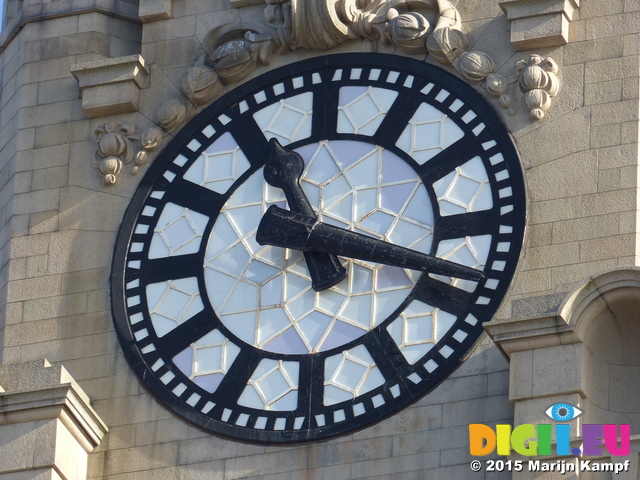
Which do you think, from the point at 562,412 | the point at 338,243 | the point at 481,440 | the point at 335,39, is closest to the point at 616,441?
the point at 562,412

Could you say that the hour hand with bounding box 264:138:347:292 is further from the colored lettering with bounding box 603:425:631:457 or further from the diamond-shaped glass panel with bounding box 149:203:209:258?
the colored lettering with bounding box 603:425:631:457

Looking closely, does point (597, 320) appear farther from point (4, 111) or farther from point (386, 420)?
point (4, 111)

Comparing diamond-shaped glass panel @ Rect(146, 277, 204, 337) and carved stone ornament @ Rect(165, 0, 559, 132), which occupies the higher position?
carved stone ornament @ Rect(165, 0, 559, 132)

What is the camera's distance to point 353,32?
2248 centimetres

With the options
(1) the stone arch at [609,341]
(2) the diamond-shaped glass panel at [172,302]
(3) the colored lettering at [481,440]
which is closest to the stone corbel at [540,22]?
(1) the stone arch at [609,341]

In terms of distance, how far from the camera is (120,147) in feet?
74.5

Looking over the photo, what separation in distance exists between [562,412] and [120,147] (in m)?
4.84

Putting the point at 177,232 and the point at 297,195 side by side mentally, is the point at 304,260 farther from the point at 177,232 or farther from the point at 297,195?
the point at 177,232

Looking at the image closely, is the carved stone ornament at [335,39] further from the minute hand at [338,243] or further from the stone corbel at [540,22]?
the minute hand at [338,243]

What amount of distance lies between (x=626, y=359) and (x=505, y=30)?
3.11m

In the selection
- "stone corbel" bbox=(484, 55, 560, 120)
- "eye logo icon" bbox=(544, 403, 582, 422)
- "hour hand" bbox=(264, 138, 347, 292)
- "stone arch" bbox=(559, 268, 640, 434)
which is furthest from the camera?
"stone corbel" bbox=(484, 55, 560, 120)

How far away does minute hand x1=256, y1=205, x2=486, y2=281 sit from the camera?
68.7 feet

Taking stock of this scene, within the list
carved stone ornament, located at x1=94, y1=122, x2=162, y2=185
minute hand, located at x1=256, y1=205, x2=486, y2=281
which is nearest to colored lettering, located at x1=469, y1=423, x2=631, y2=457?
minute hand, located at x1=256, y1=205, x2=486, y2=281

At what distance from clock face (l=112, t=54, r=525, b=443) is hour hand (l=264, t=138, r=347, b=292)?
0.02 meters
